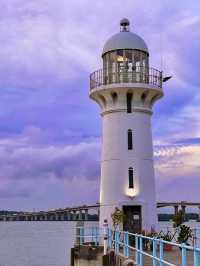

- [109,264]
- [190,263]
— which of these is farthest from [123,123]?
[190,263]

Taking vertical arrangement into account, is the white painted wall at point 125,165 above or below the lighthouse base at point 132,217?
above

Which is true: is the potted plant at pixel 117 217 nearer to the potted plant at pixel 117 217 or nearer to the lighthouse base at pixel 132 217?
the potted plant at pixel 117 217

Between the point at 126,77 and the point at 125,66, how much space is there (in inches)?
25.1

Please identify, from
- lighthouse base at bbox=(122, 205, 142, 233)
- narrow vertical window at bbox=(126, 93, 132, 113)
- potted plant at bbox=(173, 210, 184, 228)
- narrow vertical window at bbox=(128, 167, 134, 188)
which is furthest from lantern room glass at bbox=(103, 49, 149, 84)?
potted plant at bbox=(173, 210, 184, 228)

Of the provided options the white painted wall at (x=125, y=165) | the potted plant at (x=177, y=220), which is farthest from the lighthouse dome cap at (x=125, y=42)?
the potted plant at (x=177, y=220)

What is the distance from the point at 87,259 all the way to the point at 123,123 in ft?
21.9

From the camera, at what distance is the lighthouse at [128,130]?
2539cm

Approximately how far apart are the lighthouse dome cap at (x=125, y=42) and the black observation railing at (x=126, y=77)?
3.09 ft

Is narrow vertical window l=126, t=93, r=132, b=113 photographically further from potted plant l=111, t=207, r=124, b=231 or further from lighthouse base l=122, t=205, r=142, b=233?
potted plant l=111, t=207, r=124, b=231

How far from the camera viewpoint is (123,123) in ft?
84.5

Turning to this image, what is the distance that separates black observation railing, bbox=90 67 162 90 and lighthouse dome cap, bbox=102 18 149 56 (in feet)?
3.09

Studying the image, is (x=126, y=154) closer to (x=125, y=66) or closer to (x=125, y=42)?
(x=125, y=66)

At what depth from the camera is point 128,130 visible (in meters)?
25.7

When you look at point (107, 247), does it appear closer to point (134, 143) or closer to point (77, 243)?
point (77, 243)
